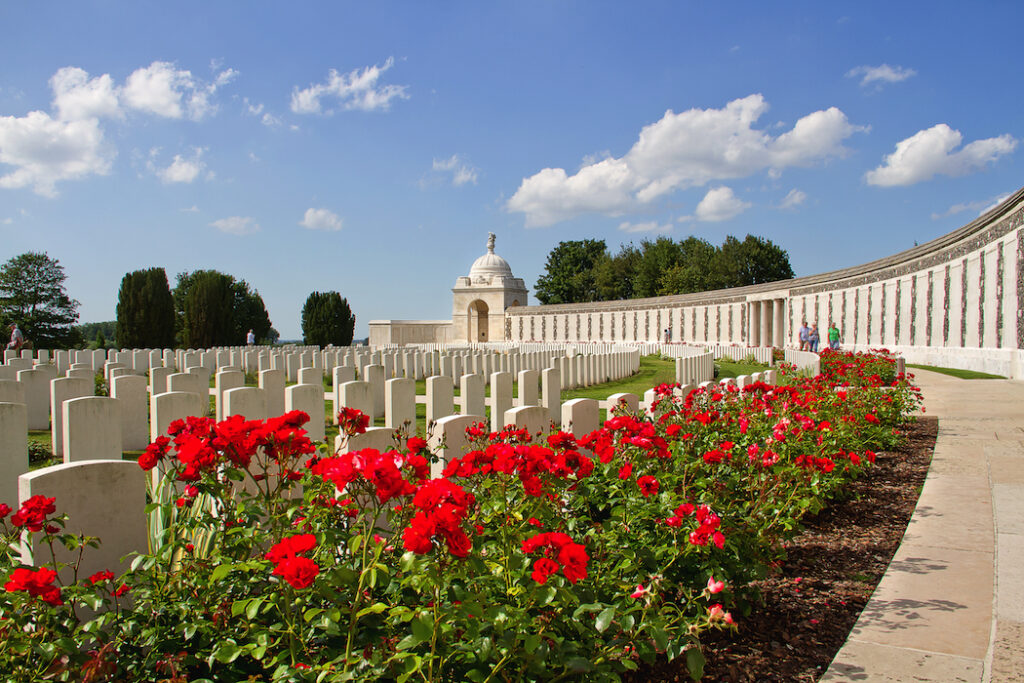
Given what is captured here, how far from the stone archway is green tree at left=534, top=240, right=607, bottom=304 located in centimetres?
1431

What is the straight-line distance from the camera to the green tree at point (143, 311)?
122ft

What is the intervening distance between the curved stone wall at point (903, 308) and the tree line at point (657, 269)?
15.1 metres

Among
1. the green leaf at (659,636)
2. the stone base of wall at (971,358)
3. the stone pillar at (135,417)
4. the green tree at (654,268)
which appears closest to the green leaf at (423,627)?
the green leaf at (659,636)

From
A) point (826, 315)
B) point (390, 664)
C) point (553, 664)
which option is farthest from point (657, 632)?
point (826, 315)

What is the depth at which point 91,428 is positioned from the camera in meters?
3.45

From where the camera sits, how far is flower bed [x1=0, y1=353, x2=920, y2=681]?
5.61ft

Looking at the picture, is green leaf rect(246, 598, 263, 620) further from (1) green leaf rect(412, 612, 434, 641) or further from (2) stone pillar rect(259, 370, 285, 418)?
(2) stone pillar rect(259, 370, 285, 418)

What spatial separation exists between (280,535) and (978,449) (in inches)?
278

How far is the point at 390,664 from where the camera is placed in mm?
1706

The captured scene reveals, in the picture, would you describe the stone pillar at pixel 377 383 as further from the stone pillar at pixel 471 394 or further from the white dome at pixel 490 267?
the white dome at pixel 490 267

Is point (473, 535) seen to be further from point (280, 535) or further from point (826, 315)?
point (826, 315)

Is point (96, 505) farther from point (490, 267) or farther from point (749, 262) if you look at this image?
point (749, 262)

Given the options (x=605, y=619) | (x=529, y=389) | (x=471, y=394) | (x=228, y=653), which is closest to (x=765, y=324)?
(x=529, y=389)

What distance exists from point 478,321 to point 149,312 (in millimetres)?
29443
